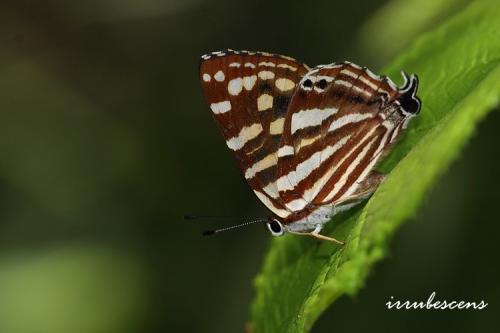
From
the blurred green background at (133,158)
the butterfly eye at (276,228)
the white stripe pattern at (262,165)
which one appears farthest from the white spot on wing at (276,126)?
the blurred green background at (133,158)

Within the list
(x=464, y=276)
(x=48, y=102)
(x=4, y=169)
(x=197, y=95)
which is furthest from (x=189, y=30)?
(x=464, y=276)

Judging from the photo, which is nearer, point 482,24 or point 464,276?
point 482,24

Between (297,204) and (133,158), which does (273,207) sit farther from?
(133,158)

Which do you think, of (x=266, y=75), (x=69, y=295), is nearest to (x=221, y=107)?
(x=266, y=75)

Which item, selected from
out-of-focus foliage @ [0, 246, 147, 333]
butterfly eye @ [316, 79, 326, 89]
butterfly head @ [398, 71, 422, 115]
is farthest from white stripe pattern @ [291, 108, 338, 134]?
out-of-focus foliage @ [0, 246, 147, 333]

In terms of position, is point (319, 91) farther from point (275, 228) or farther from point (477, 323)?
point (477, 323)

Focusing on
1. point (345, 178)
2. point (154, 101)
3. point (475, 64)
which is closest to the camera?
point (475, 64)

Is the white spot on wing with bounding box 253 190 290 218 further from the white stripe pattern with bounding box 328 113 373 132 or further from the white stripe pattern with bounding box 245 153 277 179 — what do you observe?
the white stripe pattern with bounding box 328 113 373 132

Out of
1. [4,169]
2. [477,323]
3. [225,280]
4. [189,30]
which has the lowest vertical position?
[225,280]
